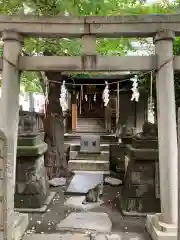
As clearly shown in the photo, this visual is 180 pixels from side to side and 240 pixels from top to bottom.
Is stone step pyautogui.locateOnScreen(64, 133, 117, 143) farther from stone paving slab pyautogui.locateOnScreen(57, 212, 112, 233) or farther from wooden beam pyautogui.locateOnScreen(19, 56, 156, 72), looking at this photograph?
wooden beam pyautogui.locateOnScreen(19, 56, 156, 72)

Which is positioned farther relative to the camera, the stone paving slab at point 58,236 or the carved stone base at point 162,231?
the stone paving slab at point 58,236

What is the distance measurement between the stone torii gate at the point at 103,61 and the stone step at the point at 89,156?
8.08 metres

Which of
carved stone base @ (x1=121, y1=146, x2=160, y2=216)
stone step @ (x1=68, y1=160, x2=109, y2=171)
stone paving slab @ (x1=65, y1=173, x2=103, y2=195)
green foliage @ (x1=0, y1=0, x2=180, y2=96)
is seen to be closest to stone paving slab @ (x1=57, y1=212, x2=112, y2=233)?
carved stone base @ (x1=121, y1=146, x2=160, y2=216)

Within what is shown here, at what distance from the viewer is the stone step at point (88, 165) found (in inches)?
492

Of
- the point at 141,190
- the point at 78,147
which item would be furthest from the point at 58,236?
the point at 78,147

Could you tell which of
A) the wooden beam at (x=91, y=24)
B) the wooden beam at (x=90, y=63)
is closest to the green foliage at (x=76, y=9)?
the wooden beam at (x=91, y=24)

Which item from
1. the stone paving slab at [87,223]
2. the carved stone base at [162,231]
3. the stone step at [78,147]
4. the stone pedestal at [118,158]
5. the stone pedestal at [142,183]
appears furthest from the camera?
the stone step at [78,147]

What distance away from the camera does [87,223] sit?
19.7 feet

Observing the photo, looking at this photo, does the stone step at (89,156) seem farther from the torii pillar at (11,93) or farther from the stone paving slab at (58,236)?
the torii pillar at (11,93)

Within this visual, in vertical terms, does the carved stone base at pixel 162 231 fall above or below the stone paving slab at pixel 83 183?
above

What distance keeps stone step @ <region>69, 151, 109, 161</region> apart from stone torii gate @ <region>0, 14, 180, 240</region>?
8.08 metres

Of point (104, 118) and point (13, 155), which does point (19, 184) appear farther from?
point (104, 118)

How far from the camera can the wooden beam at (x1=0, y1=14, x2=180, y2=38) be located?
500 cm

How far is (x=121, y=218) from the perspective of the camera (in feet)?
21.3
